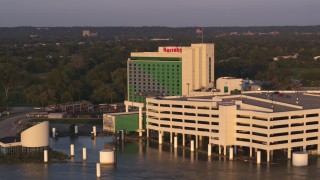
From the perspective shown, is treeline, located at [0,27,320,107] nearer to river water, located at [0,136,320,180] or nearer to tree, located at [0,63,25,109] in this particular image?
tree, located at [0,63,25,109]

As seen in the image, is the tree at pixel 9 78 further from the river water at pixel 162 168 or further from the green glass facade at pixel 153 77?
the river water at pixel 162 168

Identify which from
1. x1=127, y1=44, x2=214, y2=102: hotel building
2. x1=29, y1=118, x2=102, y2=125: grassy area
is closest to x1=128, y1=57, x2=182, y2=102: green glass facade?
x1=127, y1=44, x2=214, y2=102: hotel building

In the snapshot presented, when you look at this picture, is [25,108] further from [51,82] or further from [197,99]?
[197,99]

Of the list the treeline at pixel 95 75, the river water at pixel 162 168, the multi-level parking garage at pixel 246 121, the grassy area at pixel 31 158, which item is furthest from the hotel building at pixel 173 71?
the grassy area at pixel 31 158

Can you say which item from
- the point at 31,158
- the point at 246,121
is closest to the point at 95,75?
the point at 31,158

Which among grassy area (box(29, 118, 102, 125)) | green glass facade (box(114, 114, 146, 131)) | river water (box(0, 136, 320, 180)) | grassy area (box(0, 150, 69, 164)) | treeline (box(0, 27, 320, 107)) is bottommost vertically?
river water (box(0, 136, 320, 180))

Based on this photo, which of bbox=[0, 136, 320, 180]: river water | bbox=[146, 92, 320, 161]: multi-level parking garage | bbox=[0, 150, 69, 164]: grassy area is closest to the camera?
bbox=[0, 136, 320, 180]: river water
